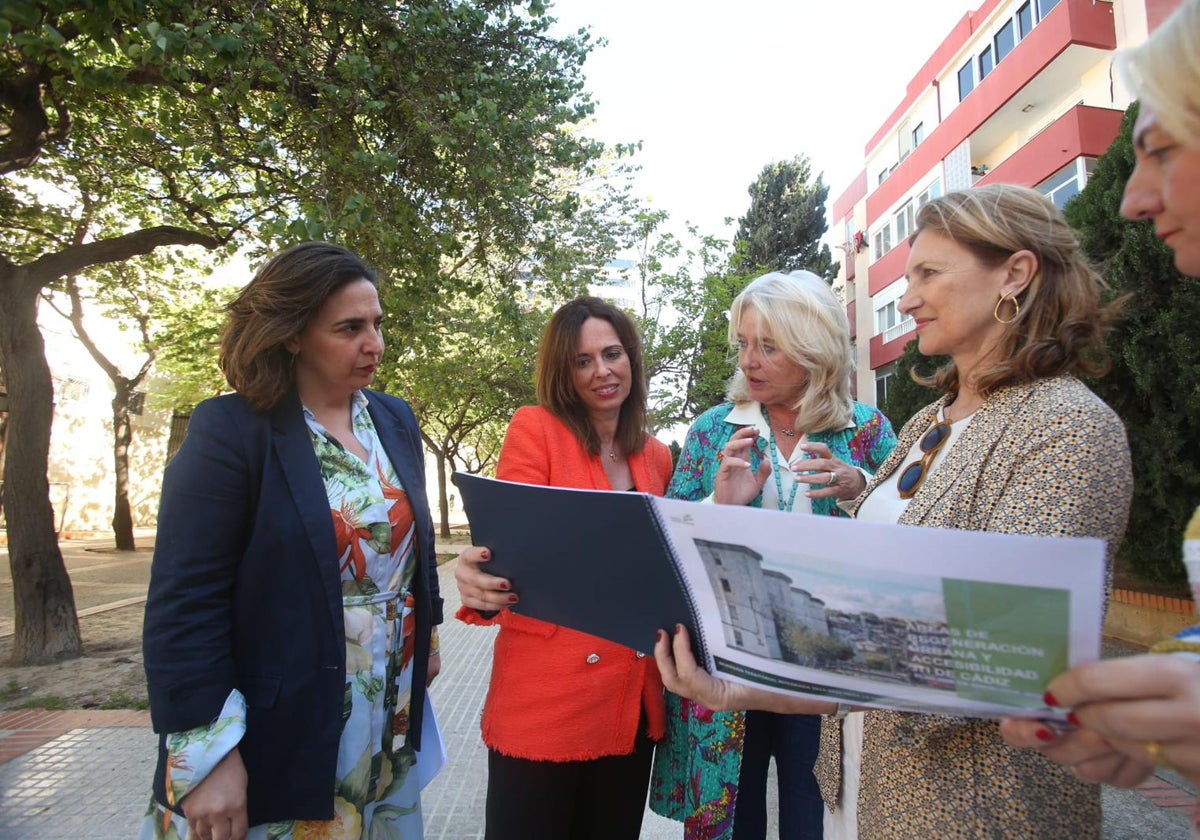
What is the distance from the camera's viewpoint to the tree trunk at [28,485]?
621 cm

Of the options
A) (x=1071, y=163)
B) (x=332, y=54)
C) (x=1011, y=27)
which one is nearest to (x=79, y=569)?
(x=332, y=54)

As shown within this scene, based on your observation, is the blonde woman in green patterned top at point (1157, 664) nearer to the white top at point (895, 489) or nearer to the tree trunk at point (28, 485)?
the white top at point (895, 489)

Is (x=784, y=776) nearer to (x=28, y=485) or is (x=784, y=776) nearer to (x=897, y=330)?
(x=28, y=485)

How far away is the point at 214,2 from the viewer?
5.26 metres

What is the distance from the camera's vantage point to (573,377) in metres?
2.25

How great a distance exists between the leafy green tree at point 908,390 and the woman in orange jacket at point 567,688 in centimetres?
746

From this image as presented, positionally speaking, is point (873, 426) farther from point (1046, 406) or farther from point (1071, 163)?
point (1071, 163)

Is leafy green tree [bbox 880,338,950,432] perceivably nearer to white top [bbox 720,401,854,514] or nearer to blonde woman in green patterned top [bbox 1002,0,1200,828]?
white top [bbox 720,401,854,514]

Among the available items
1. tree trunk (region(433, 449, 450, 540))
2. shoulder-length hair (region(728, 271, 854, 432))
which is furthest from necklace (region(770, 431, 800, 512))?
tree trunk (region(433, 449, 450, 540))

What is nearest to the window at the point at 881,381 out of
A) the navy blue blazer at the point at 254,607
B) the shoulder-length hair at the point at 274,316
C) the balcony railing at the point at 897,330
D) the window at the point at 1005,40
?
the balcony railing at the point at 897,330

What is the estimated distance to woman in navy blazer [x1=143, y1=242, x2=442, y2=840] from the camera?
1.49 m

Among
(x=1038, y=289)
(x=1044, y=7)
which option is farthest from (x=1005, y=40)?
(x=1038, y=289)

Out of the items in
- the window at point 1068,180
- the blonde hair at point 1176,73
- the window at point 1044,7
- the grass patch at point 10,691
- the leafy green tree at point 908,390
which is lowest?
the grass patch at point 10,691

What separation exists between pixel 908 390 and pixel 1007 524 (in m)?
9.50
